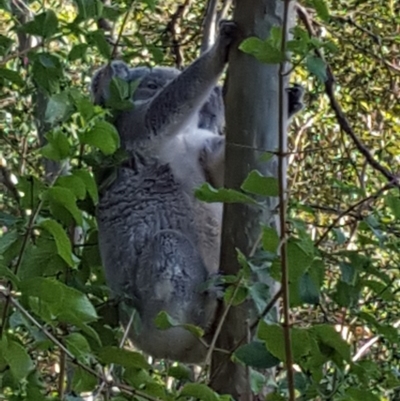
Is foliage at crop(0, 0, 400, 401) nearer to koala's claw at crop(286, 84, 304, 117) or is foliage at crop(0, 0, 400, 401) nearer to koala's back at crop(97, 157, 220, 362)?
koala's back at crop(97, 157, 220, 362)

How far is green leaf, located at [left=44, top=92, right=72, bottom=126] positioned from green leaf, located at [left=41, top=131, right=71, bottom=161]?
11.4 inches

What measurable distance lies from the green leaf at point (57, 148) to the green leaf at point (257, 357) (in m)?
0.35

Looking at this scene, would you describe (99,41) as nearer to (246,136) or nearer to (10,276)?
(246,136)

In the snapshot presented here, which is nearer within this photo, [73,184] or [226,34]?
[73,184]

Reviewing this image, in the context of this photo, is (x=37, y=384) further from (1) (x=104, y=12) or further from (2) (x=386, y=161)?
(2) (x=386, y=161)

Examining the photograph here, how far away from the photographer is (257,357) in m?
1.16

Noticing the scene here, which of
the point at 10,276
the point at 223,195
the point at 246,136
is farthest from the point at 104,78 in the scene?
the point at 10,276

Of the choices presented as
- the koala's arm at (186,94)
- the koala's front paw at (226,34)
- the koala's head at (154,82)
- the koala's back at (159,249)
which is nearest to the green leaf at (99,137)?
the koala's front paw at (226,34)

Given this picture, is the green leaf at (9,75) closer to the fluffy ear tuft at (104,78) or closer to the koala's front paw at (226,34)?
the koala's front paw at (226,34)

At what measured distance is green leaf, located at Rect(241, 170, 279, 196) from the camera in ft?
3.77

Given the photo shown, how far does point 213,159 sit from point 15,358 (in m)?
1.67

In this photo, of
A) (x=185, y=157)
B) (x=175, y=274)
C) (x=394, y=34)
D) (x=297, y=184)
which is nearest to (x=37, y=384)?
(x=175, y=274)

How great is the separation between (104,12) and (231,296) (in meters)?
0.57

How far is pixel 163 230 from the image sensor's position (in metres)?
2.61
